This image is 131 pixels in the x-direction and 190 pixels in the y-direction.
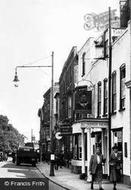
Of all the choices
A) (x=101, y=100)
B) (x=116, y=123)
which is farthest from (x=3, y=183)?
(x=101, y=100)

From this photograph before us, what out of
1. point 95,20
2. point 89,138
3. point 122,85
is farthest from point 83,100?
point 122,85

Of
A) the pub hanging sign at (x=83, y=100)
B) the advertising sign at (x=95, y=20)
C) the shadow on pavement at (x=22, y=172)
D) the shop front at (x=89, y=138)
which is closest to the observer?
the shop front at (x=89, y=138)

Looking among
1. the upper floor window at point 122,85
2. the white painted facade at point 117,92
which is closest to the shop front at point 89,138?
the white painted facade at point 117,92

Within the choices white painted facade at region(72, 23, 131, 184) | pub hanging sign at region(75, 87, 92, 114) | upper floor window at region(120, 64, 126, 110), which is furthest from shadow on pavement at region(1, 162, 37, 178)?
upper floor window at region(120, 64, 126, 110)

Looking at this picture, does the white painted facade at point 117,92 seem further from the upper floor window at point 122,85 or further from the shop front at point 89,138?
the upper floor window at point 122,85

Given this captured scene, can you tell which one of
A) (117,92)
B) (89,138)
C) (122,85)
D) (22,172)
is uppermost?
(122,85)

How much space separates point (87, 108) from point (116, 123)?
6.21 meters

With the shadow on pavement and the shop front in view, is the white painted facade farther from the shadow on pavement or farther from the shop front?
the shadow on pavement

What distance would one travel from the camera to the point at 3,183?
9406mm

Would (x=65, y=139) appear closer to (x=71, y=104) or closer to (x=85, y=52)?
(x=71, y=104)

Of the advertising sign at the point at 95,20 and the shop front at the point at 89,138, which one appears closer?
the shop front at the point at 89,138

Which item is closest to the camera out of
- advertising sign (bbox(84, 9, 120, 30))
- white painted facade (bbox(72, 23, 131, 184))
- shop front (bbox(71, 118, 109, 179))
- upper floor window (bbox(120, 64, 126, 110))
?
white painted facade (bbox(72, 23, 131, 184))

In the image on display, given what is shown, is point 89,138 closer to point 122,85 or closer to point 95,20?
point 122,85

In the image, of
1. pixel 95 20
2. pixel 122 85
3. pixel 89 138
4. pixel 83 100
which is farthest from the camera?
pixel 83 100
